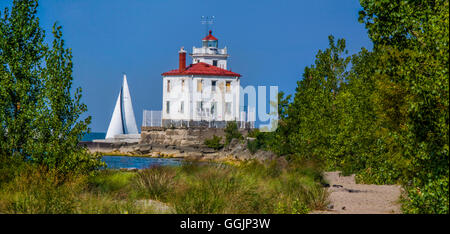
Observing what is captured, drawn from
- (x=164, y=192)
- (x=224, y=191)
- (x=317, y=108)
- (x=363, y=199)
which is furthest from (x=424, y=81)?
(x=317, y=108)

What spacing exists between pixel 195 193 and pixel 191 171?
558 centimetres

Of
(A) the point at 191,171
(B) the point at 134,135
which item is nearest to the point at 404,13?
(A) the point at 191,171

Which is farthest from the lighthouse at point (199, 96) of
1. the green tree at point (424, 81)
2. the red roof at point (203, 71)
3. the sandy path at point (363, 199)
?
the green tree at point (424, 81)

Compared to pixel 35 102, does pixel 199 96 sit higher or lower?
higher

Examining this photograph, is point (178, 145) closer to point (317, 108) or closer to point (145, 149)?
point (145, 149)

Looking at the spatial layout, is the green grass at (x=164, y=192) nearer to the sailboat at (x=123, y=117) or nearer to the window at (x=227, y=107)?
the window at (x=227, y=107)

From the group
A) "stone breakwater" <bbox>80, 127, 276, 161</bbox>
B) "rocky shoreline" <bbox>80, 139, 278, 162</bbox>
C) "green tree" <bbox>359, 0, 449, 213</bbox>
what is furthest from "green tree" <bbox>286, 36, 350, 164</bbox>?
"stone breakwater" <bbox>80, 127, 276, 161</bbox>

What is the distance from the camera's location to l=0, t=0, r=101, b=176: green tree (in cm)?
1786

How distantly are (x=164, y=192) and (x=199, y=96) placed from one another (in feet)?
189

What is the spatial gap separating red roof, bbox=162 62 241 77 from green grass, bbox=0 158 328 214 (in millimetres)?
52986

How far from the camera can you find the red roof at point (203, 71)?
240 ft

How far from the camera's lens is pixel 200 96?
7350cm

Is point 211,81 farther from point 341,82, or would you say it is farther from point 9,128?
point 9,128

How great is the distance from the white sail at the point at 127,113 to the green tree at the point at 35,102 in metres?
82.3
